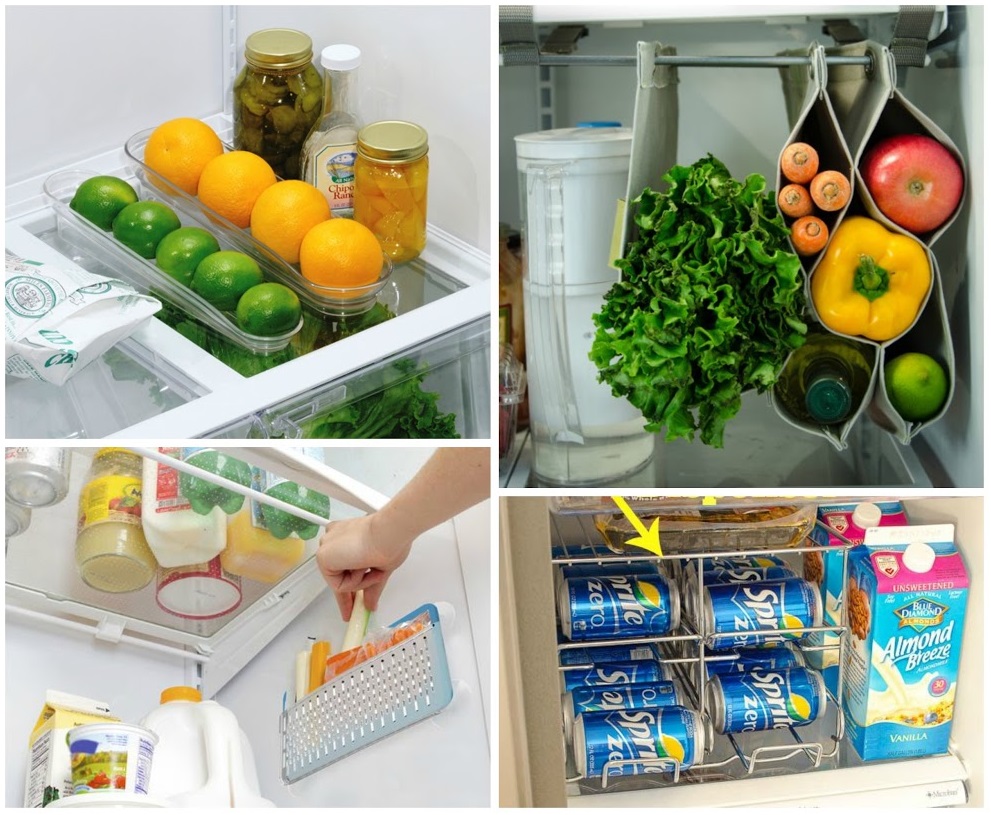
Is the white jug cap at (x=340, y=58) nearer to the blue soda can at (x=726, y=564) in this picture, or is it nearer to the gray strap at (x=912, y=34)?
the gray strap at (x=912, y=34)

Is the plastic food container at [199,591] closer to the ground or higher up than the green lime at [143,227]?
closer to the ground

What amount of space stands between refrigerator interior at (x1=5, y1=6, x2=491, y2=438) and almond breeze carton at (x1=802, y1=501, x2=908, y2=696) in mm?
402

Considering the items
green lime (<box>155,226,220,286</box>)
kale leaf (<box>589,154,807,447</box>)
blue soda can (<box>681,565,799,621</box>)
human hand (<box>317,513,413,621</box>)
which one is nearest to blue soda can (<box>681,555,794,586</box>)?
blue soda can (<box>681,565,799,621</box>)

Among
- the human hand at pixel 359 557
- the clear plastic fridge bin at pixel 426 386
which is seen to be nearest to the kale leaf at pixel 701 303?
the clear plastic fridge bin at pixel 426 386

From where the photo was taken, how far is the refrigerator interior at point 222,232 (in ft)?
3.50

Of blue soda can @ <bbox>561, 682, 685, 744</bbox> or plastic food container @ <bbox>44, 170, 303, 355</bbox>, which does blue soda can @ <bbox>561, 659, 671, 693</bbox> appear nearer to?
blue soda can @ <bbox>561, 682, 685, 744</bbox>

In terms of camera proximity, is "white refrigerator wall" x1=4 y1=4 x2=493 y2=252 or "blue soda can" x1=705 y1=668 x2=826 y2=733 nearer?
"blue soda can" x1=705 y1=668 x2=826 y2=733

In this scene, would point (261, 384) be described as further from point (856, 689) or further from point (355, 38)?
point (856, 689)

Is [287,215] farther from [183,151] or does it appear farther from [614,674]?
[614,674]

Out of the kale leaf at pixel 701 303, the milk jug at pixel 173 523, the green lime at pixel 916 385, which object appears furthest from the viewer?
the milk jug at pixel 173 523

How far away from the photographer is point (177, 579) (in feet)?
3.92

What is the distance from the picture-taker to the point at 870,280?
3.25ft

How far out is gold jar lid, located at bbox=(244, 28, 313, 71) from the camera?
3.95 feet

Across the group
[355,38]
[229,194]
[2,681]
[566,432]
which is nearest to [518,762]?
[566,432]
